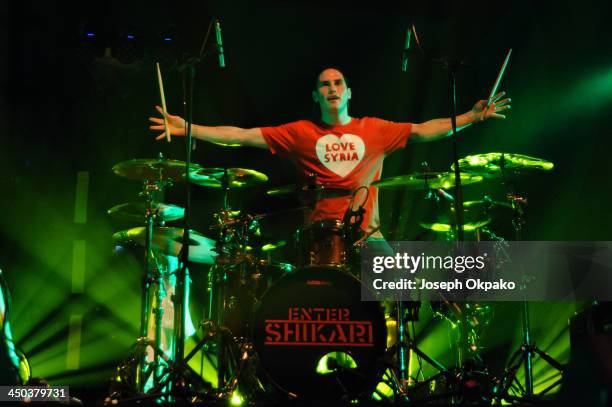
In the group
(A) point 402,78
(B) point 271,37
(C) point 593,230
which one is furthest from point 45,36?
(C) point 593,230

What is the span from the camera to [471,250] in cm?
464

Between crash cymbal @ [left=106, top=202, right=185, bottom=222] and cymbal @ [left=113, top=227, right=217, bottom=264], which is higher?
crash cymbal @ [left=106, top=202, right=185, bottom=222]

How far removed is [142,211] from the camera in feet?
16.9

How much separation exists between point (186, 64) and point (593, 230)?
13.4ft

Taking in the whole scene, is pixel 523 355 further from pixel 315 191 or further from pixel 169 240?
pixel 169 240

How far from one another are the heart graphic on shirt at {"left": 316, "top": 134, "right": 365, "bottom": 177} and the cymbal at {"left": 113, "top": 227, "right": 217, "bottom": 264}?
1.13 meters

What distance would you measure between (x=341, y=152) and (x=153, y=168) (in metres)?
1.50

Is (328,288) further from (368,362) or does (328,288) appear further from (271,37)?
(271,37)

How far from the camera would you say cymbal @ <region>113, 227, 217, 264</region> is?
5.29 metres

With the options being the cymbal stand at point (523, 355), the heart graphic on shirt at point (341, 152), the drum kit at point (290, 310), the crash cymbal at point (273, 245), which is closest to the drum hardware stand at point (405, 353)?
the drum kit at point (290, 310)

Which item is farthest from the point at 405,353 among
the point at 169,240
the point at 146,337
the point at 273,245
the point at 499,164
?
the point at 169,240

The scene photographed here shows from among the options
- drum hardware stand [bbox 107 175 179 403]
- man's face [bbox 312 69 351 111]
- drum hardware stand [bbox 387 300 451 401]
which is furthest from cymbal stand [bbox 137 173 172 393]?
drum hardware stand [bbox 387 300 451 401]

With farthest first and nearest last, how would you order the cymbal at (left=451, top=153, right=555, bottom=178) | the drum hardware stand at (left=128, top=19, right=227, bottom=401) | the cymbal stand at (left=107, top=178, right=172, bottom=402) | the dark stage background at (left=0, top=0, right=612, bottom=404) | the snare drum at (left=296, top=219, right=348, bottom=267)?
the dark stage background at (left=0, top=0, right=612, bottom=404)
the cymbal at (left=451, top=153, right=555, bottom=178)
the cymbal stand at (left=107, top=178, right=172, bottom=402)
the snare drum at (left=296, top=219, right=348, bottom=267)
the drum hardware stand at (left=128, top=19, right=227, bottom=401)

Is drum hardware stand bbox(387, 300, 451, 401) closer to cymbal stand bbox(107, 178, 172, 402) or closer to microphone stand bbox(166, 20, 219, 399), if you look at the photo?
microphone stand bbox(166, 20, 219, 399)
